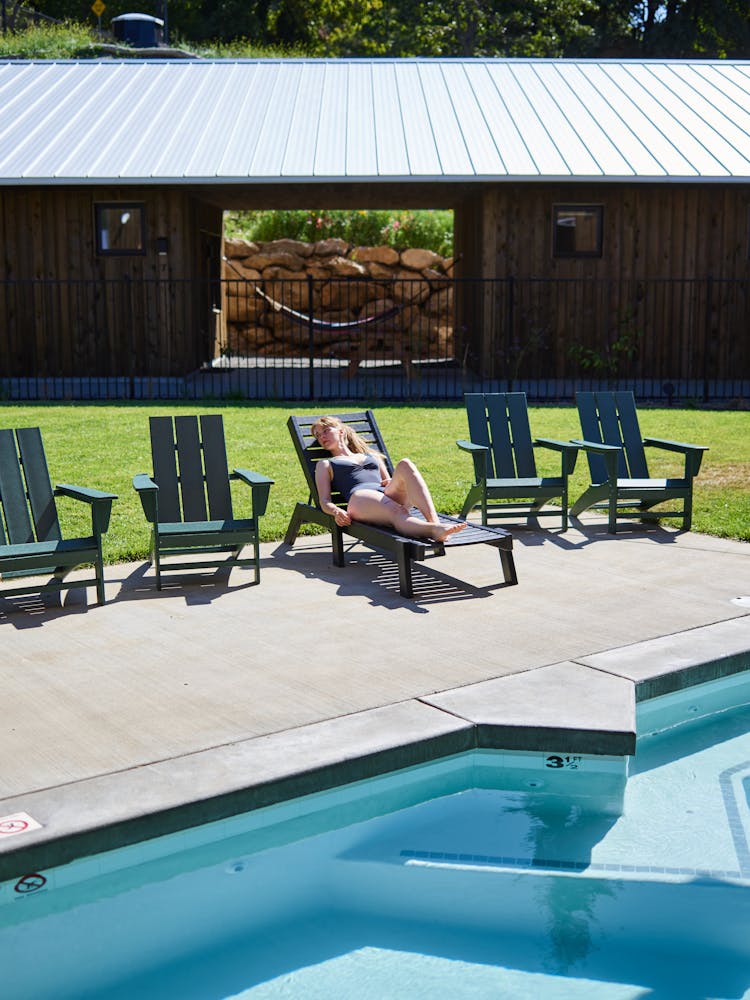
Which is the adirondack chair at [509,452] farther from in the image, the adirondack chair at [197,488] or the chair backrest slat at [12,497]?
the chair backrest slat at [12,497]

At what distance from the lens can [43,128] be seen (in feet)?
58.5

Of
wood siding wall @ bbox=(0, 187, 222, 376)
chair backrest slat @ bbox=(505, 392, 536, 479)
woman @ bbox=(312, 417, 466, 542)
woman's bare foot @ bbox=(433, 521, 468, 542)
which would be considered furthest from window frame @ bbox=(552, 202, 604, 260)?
woman's bare foot @ bbox=(433, 521, 468, 542)

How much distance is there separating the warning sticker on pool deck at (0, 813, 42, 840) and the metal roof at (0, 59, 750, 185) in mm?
13454

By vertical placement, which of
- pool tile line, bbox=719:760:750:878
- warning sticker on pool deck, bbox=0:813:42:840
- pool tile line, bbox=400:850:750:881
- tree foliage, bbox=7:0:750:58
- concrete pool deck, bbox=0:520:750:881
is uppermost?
tree foliage, bbox=7:0:750:58

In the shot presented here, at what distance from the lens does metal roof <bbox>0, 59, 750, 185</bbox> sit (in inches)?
638

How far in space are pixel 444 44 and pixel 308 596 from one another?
115 ft

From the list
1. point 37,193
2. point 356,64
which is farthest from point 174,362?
point 356,64

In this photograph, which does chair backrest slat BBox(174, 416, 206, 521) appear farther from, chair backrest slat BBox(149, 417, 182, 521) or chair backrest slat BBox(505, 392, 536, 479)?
chair backrest slat BBox(505, 392, 536, 479)

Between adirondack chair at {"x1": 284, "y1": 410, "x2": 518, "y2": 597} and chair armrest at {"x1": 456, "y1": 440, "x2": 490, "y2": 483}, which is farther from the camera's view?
chair armrest at {"x1": 456, "y1": 440, "x2": 490, "y2": 483}

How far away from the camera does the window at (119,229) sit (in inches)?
687

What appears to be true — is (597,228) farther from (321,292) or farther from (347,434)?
(347,434)

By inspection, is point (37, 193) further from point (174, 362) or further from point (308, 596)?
point (308, 596)

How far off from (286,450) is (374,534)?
16.1 feet

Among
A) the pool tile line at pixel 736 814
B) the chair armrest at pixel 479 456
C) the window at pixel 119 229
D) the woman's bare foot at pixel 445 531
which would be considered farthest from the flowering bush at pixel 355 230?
the pool tile line at pixel 736 814
